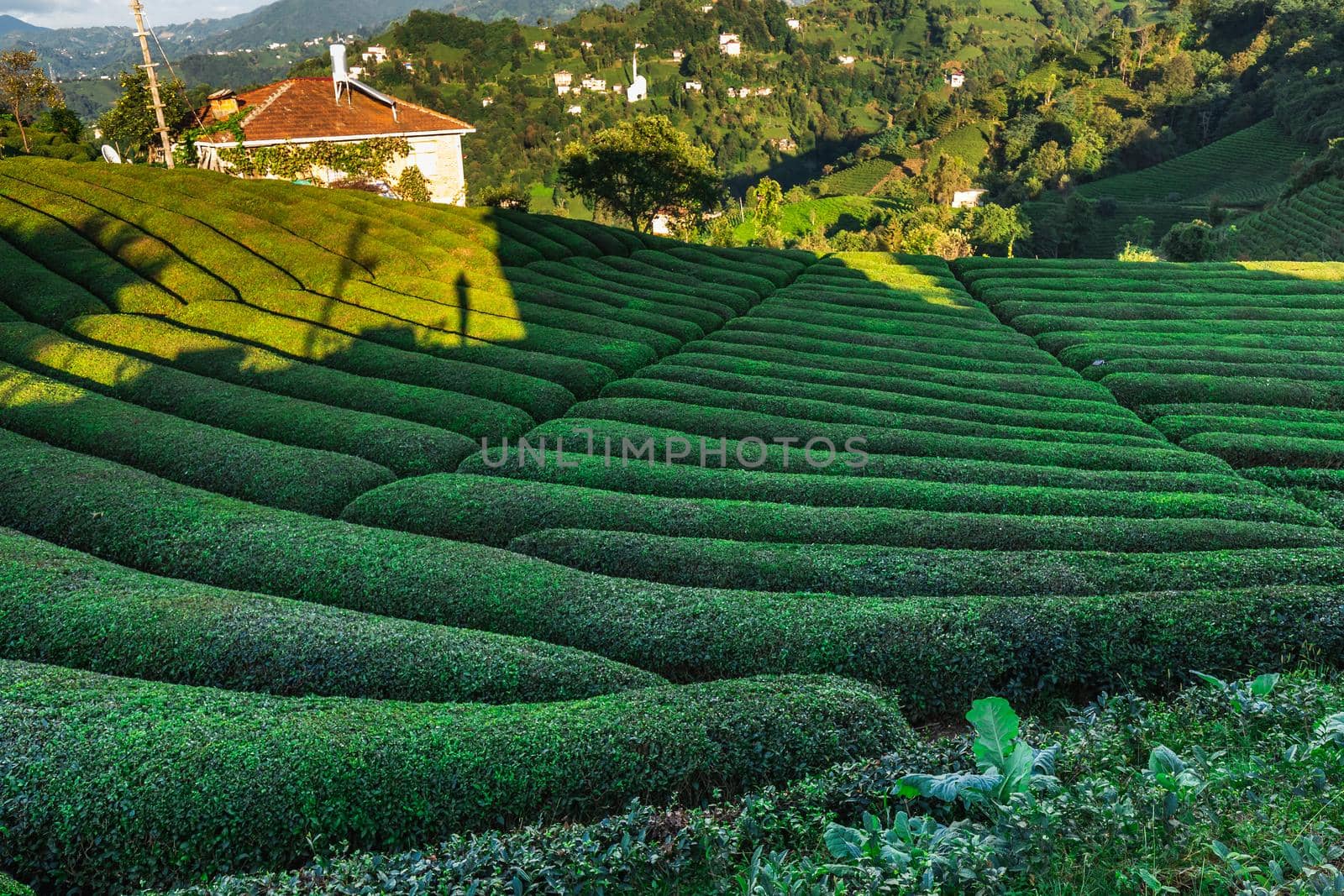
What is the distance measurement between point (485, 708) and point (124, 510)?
7171mm

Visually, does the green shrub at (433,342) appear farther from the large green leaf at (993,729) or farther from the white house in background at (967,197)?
the white house in background at (967,197)

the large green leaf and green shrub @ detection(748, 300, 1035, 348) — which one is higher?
the large green leaf

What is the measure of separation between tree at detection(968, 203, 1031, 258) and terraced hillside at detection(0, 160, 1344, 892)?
51877 mm

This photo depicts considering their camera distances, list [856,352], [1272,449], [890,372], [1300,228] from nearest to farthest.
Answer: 1. [1272,449]
2. [890,372]
3. [856,352]
4. [1300,228]

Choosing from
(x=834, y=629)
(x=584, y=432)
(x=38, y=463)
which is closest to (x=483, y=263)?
(x=584, y=432)

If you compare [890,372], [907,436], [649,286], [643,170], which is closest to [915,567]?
[907,436]

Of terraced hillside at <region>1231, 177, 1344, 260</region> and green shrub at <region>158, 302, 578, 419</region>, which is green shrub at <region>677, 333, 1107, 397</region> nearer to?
green shrub at <region>158, 302, 578, 419</region>

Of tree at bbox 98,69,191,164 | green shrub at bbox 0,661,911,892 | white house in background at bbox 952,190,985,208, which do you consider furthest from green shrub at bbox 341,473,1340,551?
white house in background at bbox 952,190,985,208

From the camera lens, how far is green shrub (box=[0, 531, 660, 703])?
8.77m

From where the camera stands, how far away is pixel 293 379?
18406 mm

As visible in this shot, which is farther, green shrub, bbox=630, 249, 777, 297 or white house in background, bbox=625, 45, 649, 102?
white house in background, bbox=625, 45, 649, 102

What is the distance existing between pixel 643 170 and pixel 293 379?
101 feet

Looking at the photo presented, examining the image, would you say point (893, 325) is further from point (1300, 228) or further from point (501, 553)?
point (1300, 228)

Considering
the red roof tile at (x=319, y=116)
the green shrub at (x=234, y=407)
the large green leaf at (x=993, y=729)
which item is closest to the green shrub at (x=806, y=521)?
the green shrub at (x=234, y=407)
